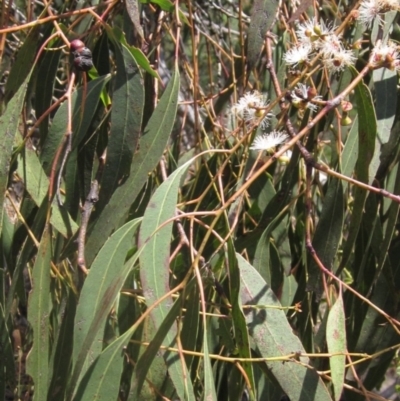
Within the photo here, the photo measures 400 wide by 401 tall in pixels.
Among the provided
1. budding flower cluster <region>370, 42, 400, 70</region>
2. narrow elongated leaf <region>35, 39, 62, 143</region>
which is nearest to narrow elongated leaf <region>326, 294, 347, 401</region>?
budding flower cluster <region>370, 42, 400, 70</region>

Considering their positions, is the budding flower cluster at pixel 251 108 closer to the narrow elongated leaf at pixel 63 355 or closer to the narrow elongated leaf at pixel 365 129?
the narrow elongated leaf at pixel 365 129

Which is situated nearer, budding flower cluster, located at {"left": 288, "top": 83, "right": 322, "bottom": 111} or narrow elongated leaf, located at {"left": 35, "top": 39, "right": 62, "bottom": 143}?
budding flower cluster, located at {"left": 288, "top": 83, "right": 322, "bottom": 111}

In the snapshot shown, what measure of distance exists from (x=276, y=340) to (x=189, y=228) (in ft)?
0.91

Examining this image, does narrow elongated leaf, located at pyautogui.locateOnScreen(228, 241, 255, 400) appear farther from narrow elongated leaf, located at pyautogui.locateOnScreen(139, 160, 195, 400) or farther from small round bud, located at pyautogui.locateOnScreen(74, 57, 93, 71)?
small round bud, located at pyautogui.locateOnScreen(74, 57, 93, 71)

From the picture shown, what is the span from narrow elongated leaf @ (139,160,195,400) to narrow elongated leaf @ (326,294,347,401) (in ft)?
0.61

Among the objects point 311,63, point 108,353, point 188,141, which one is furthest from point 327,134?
point 188,141

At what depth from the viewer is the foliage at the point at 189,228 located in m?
1.02

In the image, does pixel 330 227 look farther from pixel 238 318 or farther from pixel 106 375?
pixel 106 375

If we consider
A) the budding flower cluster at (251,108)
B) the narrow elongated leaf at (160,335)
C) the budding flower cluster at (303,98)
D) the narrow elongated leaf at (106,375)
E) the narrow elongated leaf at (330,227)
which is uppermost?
the budding flower cluster at (303,98)

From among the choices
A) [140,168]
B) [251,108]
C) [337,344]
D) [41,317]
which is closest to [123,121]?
[140,168]

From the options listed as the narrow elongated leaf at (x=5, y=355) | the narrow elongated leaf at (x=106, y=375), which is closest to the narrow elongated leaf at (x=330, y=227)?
the narrow elongated leaf at (x=106, y=375)

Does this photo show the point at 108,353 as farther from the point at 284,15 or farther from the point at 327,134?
the point at 284,15

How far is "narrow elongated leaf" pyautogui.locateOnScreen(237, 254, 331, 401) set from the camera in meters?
1.03

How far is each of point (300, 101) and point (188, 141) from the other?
1930 millimetres
